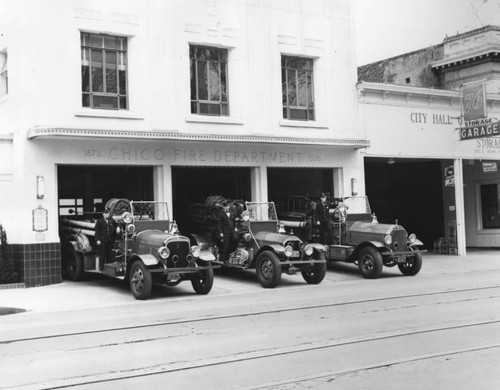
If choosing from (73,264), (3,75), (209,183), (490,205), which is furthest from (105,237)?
(490,205)

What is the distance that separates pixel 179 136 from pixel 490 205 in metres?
15.9

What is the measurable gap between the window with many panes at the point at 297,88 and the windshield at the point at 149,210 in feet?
20.9

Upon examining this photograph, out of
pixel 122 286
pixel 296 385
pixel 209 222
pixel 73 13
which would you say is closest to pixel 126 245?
pixel 122 286

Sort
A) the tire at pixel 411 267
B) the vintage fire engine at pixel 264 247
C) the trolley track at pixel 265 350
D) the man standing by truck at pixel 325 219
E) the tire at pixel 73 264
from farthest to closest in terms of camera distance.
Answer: the man standing by truck at pixel 325 219 < the tire at pixel 411 267 < the tire at pixel 73 264 < the vintage fire engine at pixel 264 247 < the trolley track at pixel 265 350

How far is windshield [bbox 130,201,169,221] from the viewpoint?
17.2 metres

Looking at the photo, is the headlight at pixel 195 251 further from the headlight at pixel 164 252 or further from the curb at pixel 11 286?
the curb at pixel 11 286

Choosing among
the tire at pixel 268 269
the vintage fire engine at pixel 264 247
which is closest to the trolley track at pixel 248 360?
the tire at pixel 268 269

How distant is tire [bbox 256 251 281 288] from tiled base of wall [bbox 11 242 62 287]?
17.1 feet

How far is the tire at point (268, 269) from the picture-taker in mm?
16783

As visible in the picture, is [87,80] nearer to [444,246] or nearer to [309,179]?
[309,179]

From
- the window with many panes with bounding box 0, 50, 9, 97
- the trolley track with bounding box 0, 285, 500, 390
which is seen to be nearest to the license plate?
the trolley track with bounding box 0, 285, 500, 390

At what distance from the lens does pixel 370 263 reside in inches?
750

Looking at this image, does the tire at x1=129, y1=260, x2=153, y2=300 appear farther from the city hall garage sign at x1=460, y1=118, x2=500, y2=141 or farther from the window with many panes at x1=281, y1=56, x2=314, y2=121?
the city hall garage sign at x1=460, y1=118, x2=500, y2=141

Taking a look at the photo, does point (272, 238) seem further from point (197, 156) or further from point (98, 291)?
point (98, 291)
